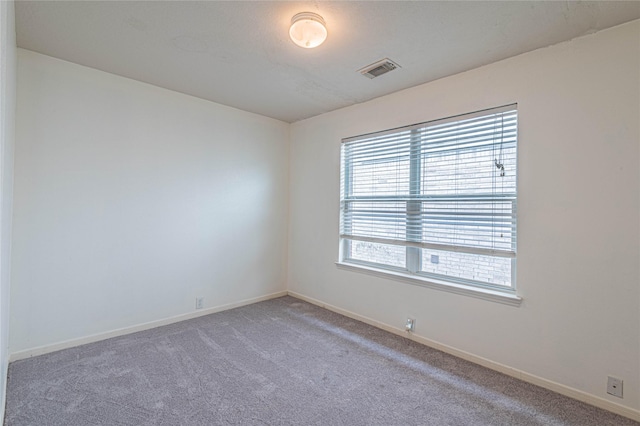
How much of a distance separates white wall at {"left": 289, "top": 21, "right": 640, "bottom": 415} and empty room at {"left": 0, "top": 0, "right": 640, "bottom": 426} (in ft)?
0.04

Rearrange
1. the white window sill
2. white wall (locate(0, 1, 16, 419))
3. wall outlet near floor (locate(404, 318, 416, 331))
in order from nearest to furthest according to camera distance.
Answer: white wall (locate(0, 1, 16, 419)) → the white window sill → wall outlet near floor (locate(404, 318, 416, 331))

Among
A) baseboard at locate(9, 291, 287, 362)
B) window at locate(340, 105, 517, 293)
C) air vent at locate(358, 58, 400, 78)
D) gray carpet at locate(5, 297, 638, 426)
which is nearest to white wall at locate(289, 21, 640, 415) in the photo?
window at locate(340, 105, 517, 293)

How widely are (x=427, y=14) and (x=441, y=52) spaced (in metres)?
0.52

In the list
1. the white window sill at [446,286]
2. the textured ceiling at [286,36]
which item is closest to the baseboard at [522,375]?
the white window sill at [446,286]

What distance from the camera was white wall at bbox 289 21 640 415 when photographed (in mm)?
1953

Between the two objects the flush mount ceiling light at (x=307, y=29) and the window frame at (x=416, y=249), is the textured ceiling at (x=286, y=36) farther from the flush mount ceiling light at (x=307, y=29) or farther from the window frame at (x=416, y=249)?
the window frame at (x=416, y=249)

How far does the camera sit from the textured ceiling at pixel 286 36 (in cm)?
191

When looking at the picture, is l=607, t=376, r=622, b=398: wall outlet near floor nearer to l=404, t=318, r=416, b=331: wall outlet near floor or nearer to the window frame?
the window frame

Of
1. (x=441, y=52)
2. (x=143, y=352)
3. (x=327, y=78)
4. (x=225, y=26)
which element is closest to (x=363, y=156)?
(x=327, y=78)

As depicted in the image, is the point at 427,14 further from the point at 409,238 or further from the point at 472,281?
the point at 472,281

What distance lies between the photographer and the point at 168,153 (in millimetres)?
3277

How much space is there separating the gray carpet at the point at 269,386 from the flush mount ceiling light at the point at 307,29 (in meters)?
2.42

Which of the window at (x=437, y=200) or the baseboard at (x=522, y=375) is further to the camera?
the window at (x=437, y=200)

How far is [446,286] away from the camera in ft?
9.07
